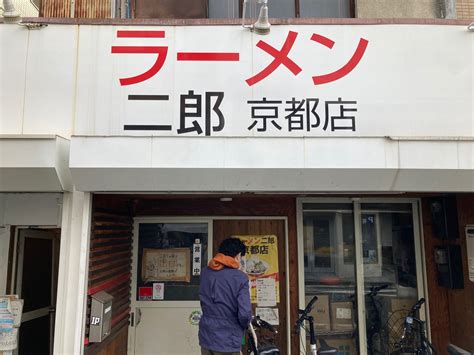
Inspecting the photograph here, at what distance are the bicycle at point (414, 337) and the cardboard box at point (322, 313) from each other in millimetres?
904

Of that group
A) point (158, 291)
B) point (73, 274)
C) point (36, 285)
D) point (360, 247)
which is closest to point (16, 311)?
point (73, 274)

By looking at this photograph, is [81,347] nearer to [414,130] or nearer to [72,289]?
[72,289]

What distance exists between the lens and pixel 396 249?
541 centimetres

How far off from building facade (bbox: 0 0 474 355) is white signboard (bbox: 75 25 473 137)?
16 mm

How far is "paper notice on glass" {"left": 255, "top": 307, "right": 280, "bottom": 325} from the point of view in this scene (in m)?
5.19

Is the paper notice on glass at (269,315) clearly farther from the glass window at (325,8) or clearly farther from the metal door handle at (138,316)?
the glass window at (325,8)

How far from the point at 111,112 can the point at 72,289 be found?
5.93ft

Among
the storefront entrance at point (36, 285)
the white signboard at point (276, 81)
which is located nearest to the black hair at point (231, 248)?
the white signboard at point (276, 81)

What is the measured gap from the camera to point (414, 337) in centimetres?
Result: 488

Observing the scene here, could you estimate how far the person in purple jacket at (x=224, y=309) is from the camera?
3.63m

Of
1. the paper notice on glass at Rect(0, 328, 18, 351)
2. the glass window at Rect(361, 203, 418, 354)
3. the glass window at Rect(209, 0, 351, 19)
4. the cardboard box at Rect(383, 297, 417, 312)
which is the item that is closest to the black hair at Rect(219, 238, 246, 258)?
the paper notice on glass at Rect(0, 328, 18, 351)

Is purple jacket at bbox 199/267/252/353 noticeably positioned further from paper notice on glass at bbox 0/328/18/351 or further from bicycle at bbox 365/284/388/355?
bicycle at bbox 365/284/388/355

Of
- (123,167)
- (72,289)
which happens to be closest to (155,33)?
(123,167)

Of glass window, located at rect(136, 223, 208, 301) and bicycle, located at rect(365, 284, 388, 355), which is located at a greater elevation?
glass window, located at rect(136, 223, 208, 301)
